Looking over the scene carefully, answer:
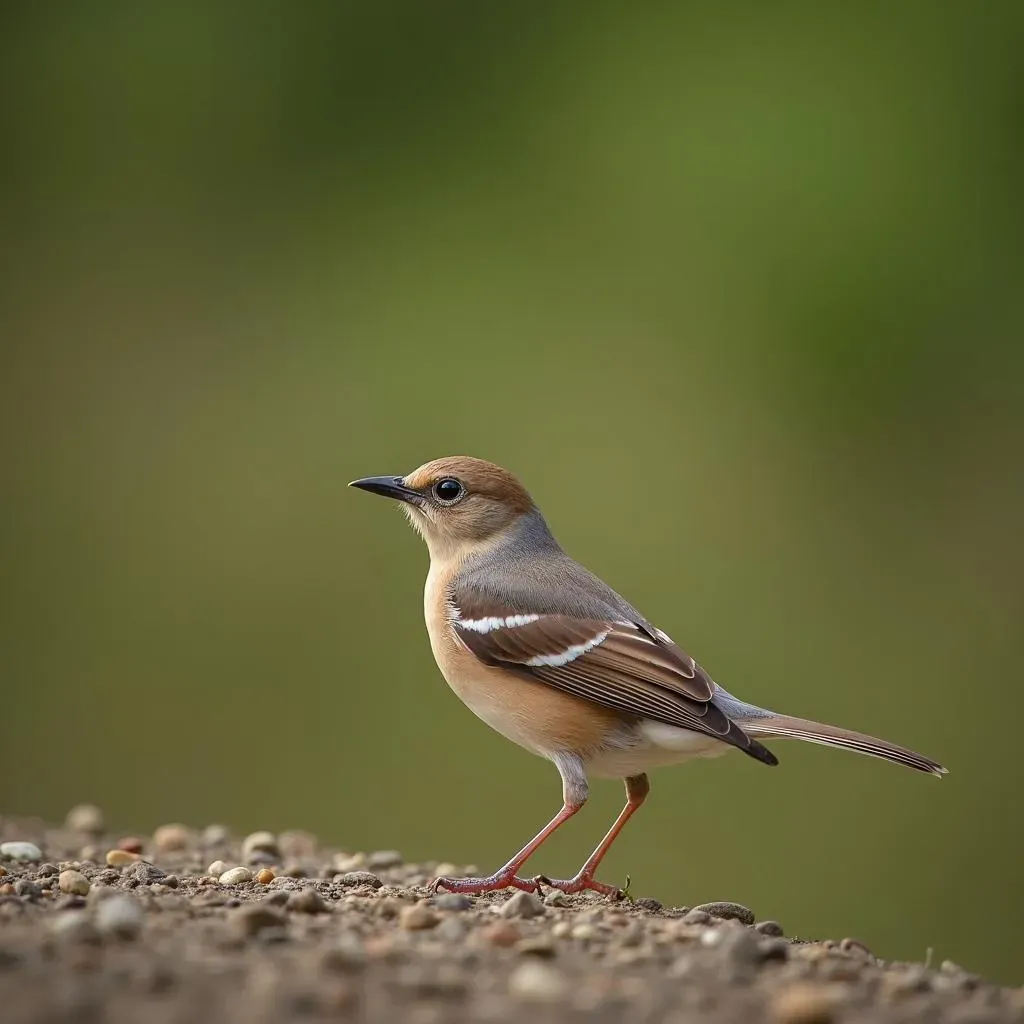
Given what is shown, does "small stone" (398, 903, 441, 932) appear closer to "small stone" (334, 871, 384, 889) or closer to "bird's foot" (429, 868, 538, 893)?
"bird's foot" (429, 868, 538, 893)

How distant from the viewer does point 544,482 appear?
1409cm

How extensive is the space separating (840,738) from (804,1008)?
8.78 ft

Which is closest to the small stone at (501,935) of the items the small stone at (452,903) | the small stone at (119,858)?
the small stone at (452,903)

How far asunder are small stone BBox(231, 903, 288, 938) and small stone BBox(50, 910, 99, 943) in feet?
1.53

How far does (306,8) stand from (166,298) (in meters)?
3.65

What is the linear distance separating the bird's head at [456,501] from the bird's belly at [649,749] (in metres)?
1.72

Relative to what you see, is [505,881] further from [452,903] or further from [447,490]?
[447,490]

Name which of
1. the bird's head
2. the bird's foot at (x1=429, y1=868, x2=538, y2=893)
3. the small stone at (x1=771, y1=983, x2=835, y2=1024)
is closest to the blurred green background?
the bird's head

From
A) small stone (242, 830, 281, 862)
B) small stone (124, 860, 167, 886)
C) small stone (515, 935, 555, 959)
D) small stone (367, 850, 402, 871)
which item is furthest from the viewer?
small stone (242, 830, 281, 862)

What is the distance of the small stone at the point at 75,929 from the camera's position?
13.8ft

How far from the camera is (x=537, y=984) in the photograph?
12.6ft

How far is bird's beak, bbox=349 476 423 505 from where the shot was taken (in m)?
7.80

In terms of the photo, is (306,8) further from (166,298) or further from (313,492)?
(313,492)

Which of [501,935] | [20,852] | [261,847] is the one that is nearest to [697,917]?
[501,935]
